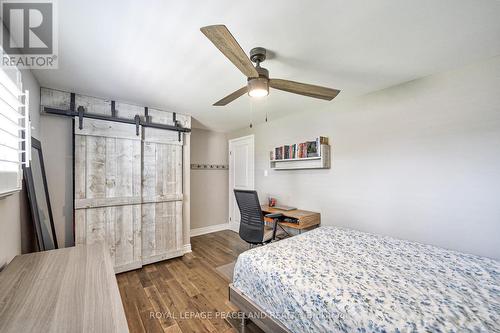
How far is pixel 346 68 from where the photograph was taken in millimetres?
1963

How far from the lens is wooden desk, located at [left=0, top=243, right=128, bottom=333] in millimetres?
807

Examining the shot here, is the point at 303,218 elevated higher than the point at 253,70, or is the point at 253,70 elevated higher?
the point at 253,70

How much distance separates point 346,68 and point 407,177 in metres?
1.36

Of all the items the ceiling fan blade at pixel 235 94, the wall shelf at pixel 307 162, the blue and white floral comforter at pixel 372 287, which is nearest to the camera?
the blue and white floral comforter at pixel 372 287

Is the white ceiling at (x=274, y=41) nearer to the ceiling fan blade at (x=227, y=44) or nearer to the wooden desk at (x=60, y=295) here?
the ceiling fan blade at (x=227, y=44)

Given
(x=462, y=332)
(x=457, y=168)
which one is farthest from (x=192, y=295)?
(x=457, y=168)

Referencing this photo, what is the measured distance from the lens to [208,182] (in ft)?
14.9

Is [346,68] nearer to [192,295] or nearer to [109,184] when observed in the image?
[192,295]

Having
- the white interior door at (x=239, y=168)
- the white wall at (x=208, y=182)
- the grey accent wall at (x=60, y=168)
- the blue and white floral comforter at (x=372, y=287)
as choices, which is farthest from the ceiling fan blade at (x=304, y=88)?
the white wall at (x=208, y=182)

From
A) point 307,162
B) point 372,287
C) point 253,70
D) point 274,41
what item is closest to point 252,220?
point 307,162

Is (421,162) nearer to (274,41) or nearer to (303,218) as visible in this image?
(303,218)

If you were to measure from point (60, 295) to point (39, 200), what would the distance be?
1650mm

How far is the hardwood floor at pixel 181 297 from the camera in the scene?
181 centimetres

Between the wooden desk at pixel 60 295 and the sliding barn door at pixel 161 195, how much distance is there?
154 centimetres
